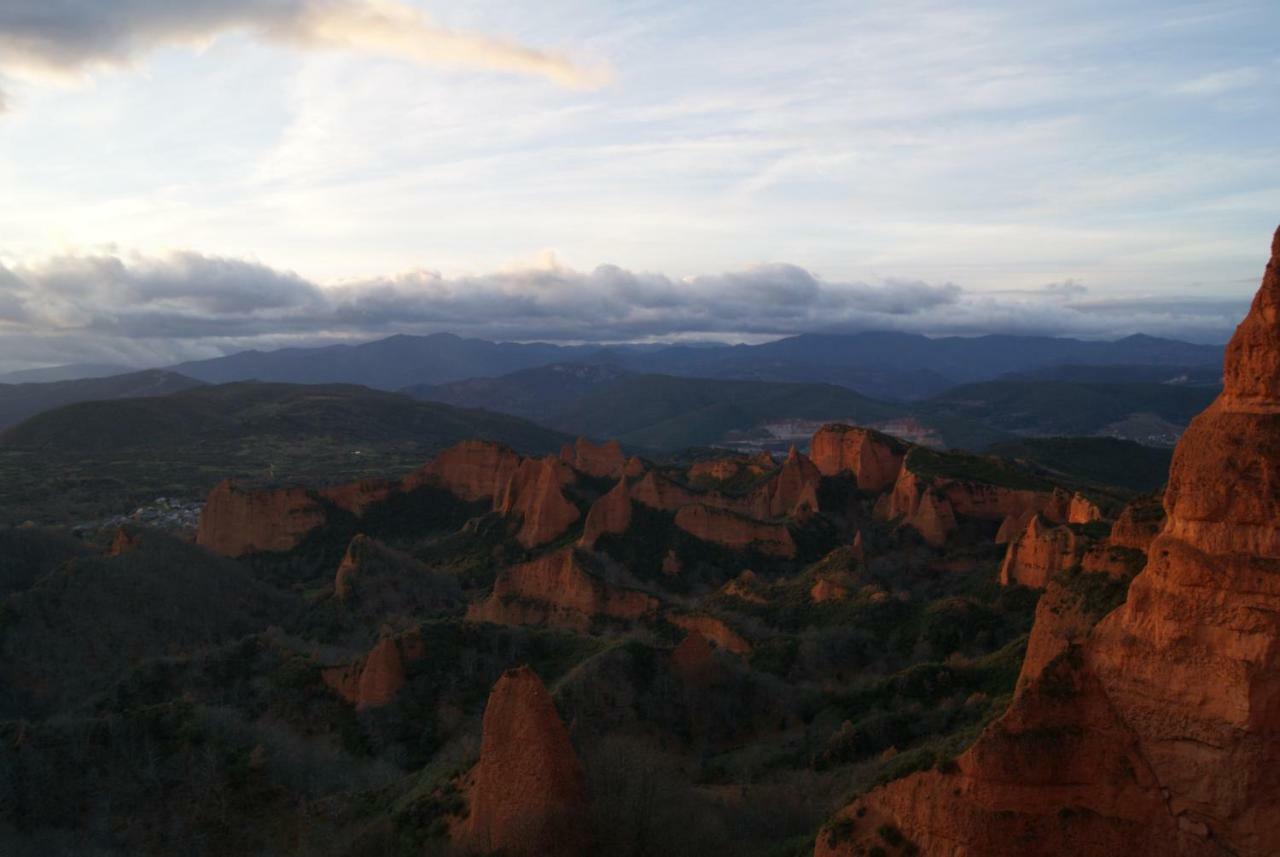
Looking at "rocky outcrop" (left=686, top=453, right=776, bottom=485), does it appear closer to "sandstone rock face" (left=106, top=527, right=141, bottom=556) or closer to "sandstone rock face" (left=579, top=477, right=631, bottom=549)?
"sandstone rock face" (left=579, top=477, right=631, bottom=549)

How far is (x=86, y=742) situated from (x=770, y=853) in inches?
875

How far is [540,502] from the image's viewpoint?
6350cm

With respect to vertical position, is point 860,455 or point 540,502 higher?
point 860,455

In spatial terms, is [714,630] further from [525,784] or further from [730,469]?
[730,469]

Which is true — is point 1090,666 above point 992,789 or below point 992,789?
above

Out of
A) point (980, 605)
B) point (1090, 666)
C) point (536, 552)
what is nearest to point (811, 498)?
point (536, 552)

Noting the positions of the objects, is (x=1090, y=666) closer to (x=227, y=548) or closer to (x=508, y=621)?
(x=508, y=621)

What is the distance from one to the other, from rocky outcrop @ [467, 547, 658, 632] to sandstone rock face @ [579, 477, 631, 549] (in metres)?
6.83

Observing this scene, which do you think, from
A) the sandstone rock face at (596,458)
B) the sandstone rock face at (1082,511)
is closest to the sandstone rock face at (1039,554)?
the sandstone rock face at (1082,511)

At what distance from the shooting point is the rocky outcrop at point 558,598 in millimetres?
48188

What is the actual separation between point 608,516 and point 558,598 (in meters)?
11.3

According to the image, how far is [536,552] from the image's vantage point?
60.9m

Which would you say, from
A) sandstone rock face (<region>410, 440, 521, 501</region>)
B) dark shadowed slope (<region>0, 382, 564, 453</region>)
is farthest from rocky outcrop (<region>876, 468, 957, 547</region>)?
dark shadowed slope (<region>0, 382, 564, 453</region>)

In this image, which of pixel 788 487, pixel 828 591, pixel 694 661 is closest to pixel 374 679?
pixel 694 661
